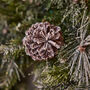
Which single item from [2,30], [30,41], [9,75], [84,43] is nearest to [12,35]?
[2,30]

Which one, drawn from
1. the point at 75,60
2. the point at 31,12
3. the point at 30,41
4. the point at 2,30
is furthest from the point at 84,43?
the point at 2,30

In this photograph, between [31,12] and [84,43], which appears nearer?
[84,43]

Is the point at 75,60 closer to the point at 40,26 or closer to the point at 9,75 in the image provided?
the point at 40,26

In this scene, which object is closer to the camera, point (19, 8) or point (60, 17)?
point (60, 17)

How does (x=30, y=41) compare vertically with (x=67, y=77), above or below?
above

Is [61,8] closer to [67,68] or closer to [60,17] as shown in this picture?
[60,17]

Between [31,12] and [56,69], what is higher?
[31,12]

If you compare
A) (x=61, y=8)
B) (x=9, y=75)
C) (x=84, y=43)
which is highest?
(x=61, y=8)
